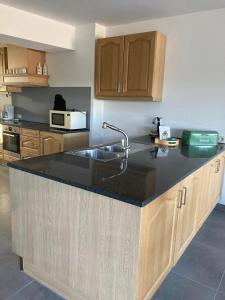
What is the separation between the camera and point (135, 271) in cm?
128

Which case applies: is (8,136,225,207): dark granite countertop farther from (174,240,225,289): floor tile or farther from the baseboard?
the baseboard

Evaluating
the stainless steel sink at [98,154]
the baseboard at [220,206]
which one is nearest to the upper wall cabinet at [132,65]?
the stainless steel sink at [98,154]

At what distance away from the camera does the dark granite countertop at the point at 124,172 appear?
1306mm

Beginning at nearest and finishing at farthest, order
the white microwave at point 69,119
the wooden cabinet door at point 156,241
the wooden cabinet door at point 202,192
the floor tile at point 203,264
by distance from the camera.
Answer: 1. the wooden cabinet door at point 156,241
2. the floor tile at point 203,264
3. the wooden cabinet door at point 202,192
4. the white microwave at point 69,119

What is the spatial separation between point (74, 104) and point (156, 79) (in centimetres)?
149

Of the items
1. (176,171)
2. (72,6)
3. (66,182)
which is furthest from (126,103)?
(66,182)

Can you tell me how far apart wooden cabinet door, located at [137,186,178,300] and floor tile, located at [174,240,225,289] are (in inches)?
14.1

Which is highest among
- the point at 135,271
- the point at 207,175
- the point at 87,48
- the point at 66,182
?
the point at 87,48

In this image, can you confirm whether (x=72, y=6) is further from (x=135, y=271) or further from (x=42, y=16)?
(x=135, y=271)

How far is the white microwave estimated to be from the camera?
364 centimetres

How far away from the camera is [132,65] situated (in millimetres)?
3143

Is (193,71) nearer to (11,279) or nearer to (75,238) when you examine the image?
(75,238)

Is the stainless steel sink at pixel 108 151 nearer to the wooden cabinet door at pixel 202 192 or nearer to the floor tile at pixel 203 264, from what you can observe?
the wooden cabinet door at pixel 202 192

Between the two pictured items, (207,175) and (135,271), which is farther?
(207,175)
